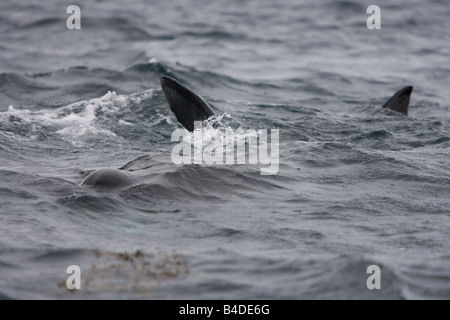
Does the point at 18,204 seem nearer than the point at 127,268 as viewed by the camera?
No

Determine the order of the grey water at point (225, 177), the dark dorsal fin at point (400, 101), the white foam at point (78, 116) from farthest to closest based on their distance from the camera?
the dark dorsal fin at point (400, 101)
the white foam at point (78, 116)
the grey water at point (225, 177)

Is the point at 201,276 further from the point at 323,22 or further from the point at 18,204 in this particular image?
the point at 323,22

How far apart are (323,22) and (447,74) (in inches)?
249

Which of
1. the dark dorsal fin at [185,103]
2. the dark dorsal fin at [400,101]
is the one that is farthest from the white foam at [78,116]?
the dark dorsal fin at [400,101]

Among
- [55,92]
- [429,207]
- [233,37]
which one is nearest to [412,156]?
[429,207]

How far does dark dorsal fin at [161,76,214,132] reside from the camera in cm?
863

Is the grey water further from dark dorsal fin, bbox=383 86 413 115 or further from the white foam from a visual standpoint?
dark dorsal fin, bbox=383 86 413 115

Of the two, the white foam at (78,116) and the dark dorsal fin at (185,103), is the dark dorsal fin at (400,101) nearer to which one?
the dark dorsal fin at (185,103)

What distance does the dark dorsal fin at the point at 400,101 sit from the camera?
10.7 m

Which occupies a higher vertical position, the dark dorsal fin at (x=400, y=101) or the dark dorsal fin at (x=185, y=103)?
the dark dorsal fin at (x=400, y=101)

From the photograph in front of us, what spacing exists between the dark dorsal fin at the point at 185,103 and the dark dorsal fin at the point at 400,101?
3.89 m

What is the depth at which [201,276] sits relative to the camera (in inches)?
184

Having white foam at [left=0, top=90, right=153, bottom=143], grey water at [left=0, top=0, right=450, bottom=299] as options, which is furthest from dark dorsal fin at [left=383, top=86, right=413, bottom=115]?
white foam at [left=0, top=90, right=153, bottom=143]
